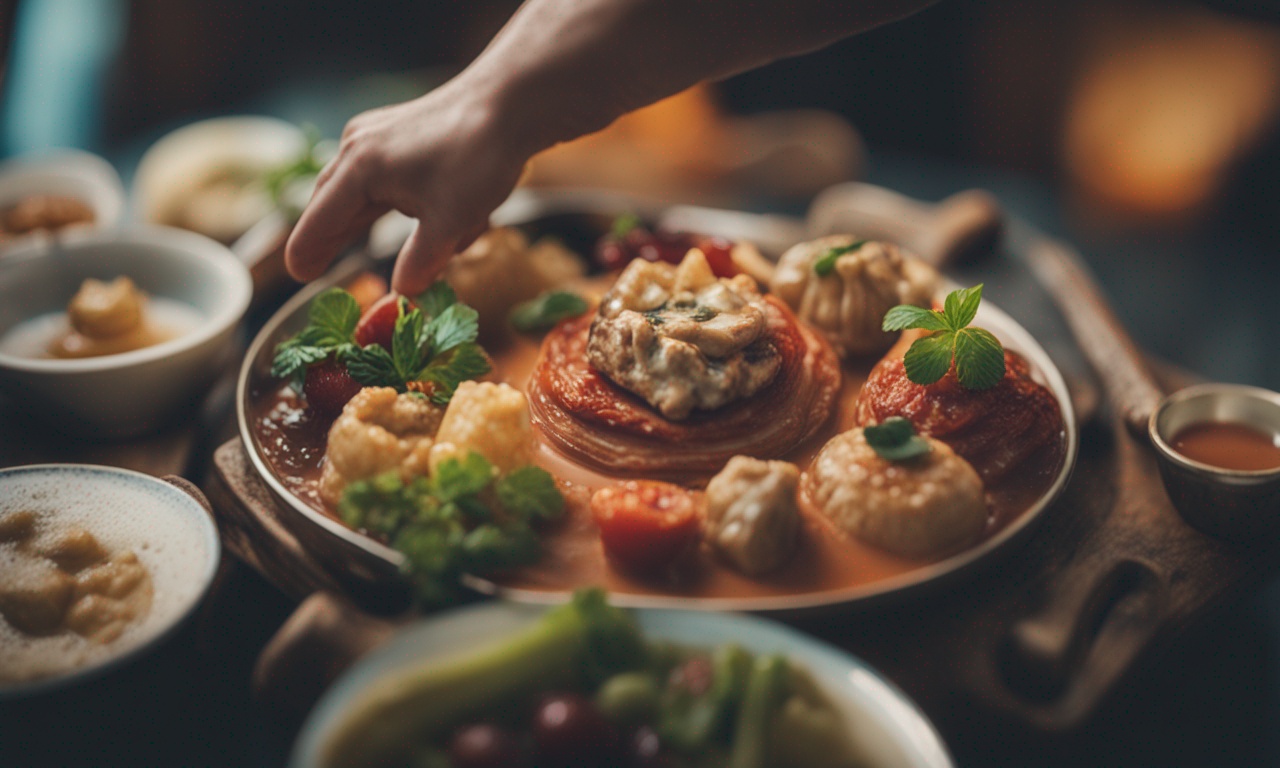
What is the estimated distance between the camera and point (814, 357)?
2949 mm

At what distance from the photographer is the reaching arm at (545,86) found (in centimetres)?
262

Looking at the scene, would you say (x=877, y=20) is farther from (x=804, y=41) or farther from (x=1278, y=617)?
(x=1278, y=617)

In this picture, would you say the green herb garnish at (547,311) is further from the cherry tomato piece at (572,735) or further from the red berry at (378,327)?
the cherry tomato piece at (572,735)

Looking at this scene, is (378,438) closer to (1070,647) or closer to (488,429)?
(488,429)

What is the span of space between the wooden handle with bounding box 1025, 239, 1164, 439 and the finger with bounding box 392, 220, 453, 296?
218 cm

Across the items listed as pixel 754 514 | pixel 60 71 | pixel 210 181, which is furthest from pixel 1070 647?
pixel 60 71

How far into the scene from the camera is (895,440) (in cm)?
241

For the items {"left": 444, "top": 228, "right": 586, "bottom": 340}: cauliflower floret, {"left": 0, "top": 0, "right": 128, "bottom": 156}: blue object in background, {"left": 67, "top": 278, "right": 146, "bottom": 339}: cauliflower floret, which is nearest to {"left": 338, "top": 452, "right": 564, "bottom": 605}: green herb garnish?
{"left": 444, "top": 228, "right": 586, "bottom": 340}: cauliflower floret

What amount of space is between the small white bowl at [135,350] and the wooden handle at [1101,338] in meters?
2.93

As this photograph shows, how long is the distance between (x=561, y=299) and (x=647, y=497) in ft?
3.35

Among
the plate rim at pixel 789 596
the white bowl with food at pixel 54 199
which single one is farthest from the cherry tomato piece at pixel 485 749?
the white bowl with food at pixel 54 199

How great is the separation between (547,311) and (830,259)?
94 cm

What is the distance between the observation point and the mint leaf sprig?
103 inches

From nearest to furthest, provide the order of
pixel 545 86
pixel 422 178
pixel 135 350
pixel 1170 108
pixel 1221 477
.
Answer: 1. pixel 1221 477
2. pixel 545 86
3. pixel 422 178
4. pixel 135 350
5. pixel 1170 108
